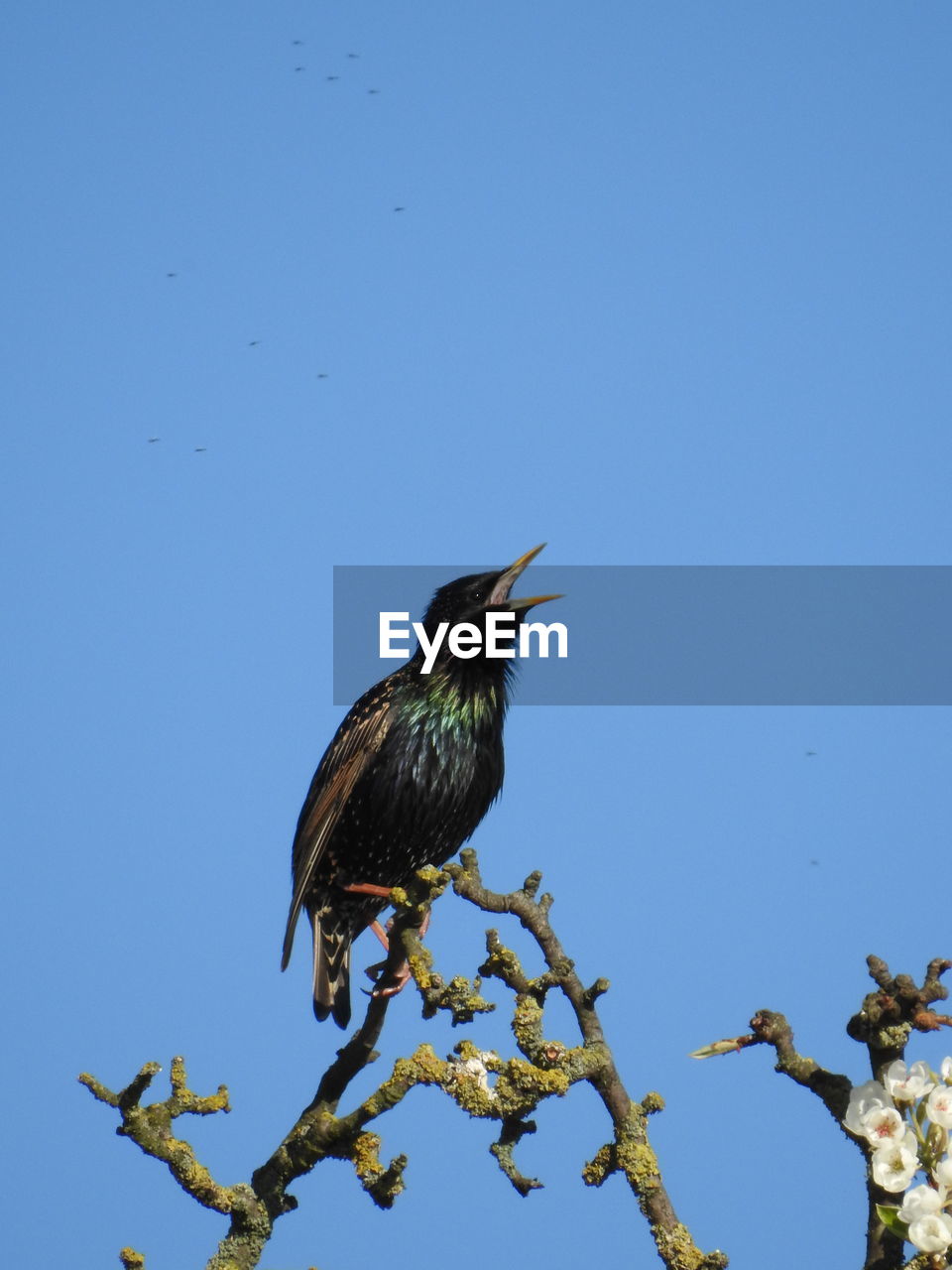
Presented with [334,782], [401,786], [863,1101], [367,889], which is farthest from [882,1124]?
[334,782]

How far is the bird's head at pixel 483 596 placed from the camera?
6285mm

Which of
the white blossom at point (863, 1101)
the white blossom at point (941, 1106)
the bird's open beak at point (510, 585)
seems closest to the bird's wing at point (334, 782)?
the bird's open beak at point (510, 585)

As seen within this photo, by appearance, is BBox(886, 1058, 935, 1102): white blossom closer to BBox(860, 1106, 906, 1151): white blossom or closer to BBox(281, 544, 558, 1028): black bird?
BBox(860, 1106, 906, 1151): white blossom

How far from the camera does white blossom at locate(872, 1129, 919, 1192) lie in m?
2.42

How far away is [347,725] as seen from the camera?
641cm

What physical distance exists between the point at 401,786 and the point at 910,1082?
3.76 m

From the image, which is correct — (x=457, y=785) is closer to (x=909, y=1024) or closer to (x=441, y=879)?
(x=441, y=879)

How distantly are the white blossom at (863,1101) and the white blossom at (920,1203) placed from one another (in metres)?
0.11

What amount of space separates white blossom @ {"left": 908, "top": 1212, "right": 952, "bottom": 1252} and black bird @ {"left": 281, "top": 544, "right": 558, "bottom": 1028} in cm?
363

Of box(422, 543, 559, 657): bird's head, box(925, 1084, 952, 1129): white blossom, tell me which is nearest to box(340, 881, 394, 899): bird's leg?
box(422, 543, 559, 657): bird's head

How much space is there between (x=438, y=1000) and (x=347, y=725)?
2.85 m

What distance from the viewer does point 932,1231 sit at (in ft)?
7.83

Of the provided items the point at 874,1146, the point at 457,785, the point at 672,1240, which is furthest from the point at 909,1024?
the point at 457,785

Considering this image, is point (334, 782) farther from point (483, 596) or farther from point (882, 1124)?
point (882, 1124)
